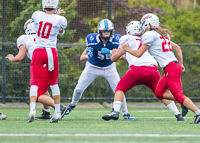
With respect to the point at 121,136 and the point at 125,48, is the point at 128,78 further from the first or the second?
the point at 121,136

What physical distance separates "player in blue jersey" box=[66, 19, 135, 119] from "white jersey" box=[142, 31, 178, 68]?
734 mm

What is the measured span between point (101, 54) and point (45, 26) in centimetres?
124

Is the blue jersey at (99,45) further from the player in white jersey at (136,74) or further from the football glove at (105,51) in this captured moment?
the player in white jersey at (136,74)

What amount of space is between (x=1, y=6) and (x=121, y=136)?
25.4 feet

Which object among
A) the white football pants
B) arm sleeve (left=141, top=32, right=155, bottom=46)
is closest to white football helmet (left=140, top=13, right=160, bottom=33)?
arm sleeve (left=141, top=32, right=155, bottom=46)

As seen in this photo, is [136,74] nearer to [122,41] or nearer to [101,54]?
[122,41]

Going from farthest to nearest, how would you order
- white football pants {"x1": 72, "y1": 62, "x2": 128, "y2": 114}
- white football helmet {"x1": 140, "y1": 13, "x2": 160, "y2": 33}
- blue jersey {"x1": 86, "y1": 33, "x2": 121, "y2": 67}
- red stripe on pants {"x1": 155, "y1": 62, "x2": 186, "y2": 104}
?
white football pants {"x1": 72, "y1": 62, "x2": 128, "y2": 114} < blue jersey {"x1": 86, "y1": 33, "x2": 121, "y2": 67} < white football helmet {"x1": 140, "y1": 13, "x2": 160, "y2": 33} < red stripe on pants {"x1": 155, "y1": 62, "x2": 186, "y2": 104}

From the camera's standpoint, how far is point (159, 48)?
223 inches

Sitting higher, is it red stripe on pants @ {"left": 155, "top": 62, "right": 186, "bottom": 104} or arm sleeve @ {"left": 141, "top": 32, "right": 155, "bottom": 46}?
arm sleeve @ {"left": 141, "top": 32, "right": 155, "bottom": 46}

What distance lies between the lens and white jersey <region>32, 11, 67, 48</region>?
5520 millimetres

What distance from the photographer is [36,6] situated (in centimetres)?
1070

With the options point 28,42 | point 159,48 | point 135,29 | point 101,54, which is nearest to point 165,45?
point 159,48

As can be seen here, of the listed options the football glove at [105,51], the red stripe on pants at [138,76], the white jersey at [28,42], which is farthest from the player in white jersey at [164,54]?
the white jersey at [28,42]

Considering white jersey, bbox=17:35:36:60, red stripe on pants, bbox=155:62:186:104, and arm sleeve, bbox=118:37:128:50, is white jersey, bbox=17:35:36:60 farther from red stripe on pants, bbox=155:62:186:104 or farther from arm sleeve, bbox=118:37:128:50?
red stripe on pants, bbox=155:62:186:104
